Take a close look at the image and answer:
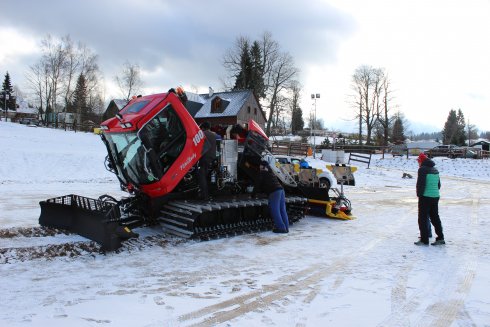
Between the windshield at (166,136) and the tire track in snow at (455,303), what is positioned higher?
the windshield at (166,136)

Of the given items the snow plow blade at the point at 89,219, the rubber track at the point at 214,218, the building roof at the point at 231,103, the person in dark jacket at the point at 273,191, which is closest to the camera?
the snow plow blade at the point at 89,219

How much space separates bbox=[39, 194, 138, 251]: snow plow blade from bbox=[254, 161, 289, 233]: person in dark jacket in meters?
2.99

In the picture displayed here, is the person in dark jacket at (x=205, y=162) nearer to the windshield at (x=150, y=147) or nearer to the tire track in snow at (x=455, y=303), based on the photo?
the windshield at (x=150, y=147)

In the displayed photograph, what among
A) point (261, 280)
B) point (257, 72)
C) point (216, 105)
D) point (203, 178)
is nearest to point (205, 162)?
point (203, 178)

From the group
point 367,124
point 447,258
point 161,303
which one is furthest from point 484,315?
point 367,124

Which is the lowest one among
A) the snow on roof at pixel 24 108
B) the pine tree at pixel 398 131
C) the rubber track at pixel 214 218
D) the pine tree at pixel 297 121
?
the rubber track at pixel 214 218

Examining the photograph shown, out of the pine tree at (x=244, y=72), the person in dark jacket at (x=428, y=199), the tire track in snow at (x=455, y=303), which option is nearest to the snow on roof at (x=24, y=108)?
the pine tree at (x=244, y=72)

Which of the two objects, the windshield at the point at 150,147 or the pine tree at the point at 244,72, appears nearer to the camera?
the windshield at the point at 150,147

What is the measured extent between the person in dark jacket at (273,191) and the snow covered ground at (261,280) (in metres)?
0.35

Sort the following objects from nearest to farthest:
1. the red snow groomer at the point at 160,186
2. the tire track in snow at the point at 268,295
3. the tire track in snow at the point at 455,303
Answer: the tire track in snow at the point at 268,295, the tire track in snow at the point at 455,303, the red snow groomer at the point at 160,186

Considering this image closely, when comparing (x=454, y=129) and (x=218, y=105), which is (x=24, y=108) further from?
(x=454, y=129)

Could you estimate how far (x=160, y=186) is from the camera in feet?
24.2

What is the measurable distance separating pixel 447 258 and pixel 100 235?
18.7 ft

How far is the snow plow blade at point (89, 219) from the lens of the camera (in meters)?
6.31
